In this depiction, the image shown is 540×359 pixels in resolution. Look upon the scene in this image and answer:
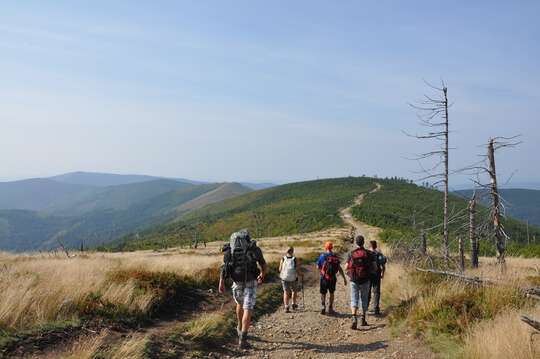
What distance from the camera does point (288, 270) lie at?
42.0 ft

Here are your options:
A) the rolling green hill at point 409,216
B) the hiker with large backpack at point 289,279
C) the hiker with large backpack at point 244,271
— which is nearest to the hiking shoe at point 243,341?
the hiker with large backpack at point 244,271

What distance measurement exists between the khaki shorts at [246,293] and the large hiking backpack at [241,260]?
124mm

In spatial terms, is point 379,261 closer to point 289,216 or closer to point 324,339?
point 324,339

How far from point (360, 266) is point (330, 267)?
1937mm

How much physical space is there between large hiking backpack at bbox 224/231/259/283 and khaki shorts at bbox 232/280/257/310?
124 millimetres

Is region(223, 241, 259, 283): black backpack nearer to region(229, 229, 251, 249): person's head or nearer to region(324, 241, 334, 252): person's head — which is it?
region(229, 229, 251, 249): person's head

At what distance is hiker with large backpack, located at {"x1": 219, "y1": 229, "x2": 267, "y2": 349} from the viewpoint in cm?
846

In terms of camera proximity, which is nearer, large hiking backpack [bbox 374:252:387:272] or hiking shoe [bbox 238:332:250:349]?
hiking shoe [bbox 238:332:250:349]

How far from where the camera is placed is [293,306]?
12.8 metres

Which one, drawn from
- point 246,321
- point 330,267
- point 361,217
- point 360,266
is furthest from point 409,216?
point 246,321

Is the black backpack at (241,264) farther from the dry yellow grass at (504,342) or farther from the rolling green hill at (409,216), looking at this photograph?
the rolling green hill at (409,216)

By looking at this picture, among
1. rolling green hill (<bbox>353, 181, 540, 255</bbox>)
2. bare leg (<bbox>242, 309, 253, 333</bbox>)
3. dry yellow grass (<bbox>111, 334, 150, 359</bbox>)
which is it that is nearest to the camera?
dry yellow grass (<bbox>111, 334, 150, 359</bbox>)

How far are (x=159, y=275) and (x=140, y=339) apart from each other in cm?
452

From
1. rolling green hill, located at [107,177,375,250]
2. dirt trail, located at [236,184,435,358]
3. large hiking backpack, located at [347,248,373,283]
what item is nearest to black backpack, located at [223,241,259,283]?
dirt trail, located at [236,184,435,358]
